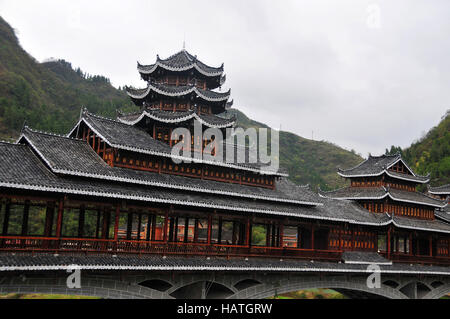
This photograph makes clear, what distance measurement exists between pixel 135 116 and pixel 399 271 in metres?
21.0

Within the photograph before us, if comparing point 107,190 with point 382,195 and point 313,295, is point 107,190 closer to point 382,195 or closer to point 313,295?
point 382,195

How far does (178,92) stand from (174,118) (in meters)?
2.75

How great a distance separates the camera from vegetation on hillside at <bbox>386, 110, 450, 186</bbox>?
78562 mm

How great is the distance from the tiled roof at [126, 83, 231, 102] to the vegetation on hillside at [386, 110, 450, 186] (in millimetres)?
54011

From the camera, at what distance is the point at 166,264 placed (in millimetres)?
19828

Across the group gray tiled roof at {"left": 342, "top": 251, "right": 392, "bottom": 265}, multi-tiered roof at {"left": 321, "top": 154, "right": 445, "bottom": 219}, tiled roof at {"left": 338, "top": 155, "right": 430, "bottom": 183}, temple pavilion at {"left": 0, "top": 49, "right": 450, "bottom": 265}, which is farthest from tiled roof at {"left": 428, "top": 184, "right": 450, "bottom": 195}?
gray tiled roof at {"left": 342, "top": 251, "right": 392, "bottom": 265}

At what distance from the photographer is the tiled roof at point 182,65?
29.4m

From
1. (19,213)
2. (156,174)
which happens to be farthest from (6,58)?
(156,174)

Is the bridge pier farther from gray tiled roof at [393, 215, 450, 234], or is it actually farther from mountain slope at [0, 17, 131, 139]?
mountain slope at [0, 17, 131, 139]

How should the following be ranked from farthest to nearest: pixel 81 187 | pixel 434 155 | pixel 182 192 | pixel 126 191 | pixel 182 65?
1. pixel 434 155
2. pixel 182 65
3. pixel 182 192
4. pixel 126 191
5. pixel 81 187

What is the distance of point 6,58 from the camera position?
91625 mm

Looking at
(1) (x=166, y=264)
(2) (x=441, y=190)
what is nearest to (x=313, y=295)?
(2) (x=441, y=190)

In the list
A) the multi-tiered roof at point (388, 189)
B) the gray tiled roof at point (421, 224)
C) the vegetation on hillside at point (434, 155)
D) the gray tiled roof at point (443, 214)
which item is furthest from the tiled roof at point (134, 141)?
the vegetation on hillside at point (434, 155)
